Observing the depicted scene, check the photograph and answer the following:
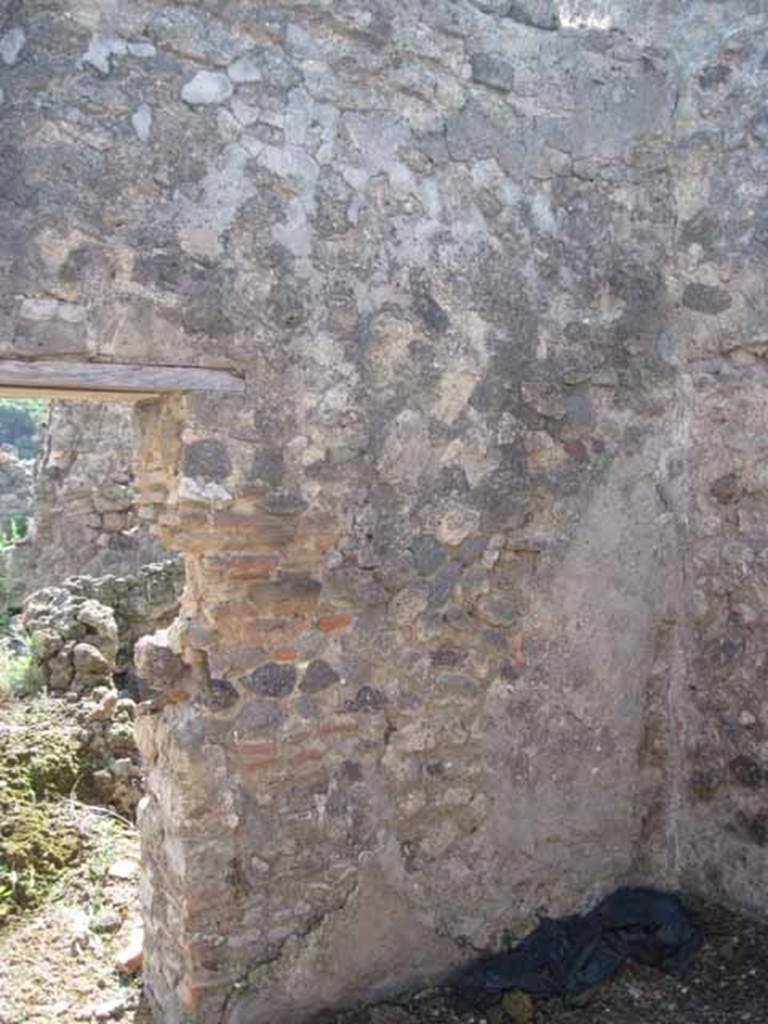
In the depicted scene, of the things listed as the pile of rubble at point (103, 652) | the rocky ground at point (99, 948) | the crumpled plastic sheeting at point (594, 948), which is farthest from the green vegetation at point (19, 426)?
the crumpled plastic sheeting at point (594, 948)

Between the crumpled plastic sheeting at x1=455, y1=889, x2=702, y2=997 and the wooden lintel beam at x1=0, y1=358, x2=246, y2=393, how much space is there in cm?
210

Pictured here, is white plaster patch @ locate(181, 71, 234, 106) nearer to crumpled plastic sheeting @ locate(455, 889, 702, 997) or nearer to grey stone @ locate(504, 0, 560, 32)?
grey stone @ locate(504, 0, 560, 32)

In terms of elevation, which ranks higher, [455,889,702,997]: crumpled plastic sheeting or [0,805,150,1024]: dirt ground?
[455,889,702,997]: crumpled plastic sheeting

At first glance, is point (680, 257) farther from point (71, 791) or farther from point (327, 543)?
Result: point (71, 791)

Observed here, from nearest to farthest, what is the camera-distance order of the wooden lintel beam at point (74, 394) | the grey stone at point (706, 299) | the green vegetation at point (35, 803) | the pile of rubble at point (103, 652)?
the wooden lintel beam at point (74, 394) → the grey stone at point (706, 299) → the green vegetation at point (35, 803) → the pile of rubble at point (103, 652)

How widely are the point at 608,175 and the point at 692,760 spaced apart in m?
2.15

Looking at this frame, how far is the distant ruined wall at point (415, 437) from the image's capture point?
9.15 ft

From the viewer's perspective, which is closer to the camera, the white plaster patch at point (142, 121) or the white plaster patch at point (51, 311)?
the white plaster patch at point (51, 311)

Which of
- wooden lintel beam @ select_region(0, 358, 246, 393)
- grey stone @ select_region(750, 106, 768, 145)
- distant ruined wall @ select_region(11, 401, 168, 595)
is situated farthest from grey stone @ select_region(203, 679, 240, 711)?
distant ruined wall @ select_region(11, 401, 168, 595)

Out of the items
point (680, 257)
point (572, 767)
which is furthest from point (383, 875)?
point (680, 257)

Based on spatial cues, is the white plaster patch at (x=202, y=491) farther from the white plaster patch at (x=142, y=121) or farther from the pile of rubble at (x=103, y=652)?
the pile of rubble at (x=103, y=652)

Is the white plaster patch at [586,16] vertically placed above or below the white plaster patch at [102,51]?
above

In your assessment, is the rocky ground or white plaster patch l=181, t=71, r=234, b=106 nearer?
white plaster patch l=181, t=71, r=234, b=106

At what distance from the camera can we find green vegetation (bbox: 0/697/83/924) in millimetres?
3938
